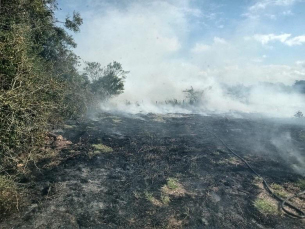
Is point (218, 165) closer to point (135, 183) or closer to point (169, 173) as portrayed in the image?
point (169, 173)

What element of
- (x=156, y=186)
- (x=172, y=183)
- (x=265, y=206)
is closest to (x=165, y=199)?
(x=156, y=186)

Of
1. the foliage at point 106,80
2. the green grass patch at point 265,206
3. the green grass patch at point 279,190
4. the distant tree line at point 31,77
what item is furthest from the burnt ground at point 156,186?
the foliage at point 106,80

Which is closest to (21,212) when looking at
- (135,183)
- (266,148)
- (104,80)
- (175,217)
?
(135,183)

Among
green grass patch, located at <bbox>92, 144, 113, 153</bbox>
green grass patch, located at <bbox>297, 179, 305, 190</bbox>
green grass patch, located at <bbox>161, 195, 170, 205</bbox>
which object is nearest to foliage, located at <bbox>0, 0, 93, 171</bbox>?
green grass patch, located at <bbox>92, 144, 113, 153</bbox>

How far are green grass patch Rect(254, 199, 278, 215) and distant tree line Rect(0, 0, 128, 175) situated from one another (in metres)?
8.23

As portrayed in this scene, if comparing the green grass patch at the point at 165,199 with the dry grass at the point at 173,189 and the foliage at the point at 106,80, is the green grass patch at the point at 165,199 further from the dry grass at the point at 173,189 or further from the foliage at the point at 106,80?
the foliage at the point at 106,80

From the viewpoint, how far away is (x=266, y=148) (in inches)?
623

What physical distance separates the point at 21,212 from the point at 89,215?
2.10 meters

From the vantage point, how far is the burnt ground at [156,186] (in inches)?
273

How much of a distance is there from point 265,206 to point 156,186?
4.21 metres

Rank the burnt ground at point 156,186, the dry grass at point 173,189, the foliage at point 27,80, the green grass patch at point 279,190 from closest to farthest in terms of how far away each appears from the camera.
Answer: the foliage at point 27,80 → the burnt ground at point 156,186 → the dry grass at point 173,189 → the green grass patch at point 279,190

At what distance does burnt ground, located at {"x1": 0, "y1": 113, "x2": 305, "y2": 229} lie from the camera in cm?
694

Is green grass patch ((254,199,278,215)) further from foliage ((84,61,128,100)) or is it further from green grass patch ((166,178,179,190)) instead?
foliage ((84,61,128,100))

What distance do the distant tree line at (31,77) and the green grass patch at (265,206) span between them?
823cm
